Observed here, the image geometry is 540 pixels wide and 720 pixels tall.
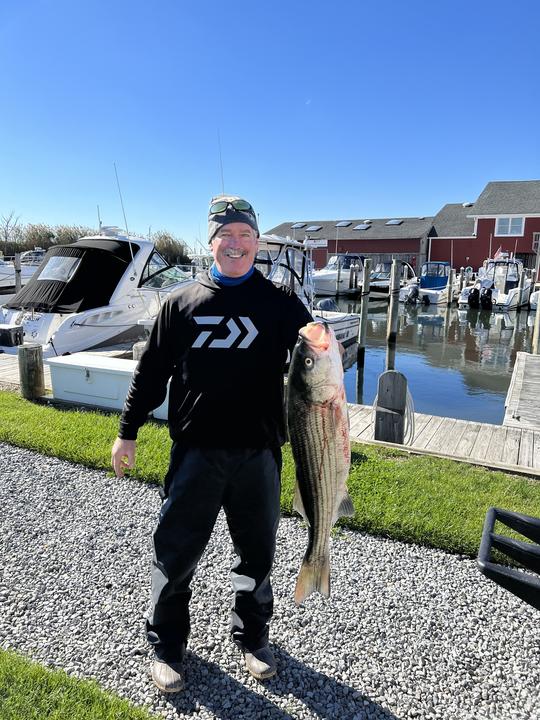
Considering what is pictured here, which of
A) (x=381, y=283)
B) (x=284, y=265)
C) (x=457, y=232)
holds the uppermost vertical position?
(x=457, y=232)

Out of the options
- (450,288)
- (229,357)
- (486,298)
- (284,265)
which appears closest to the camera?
(229,357)

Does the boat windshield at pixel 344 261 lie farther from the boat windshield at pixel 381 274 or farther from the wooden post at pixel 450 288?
the wooden post at pixel 450 288

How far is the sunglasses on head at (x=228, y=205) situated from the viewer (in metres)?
2.53

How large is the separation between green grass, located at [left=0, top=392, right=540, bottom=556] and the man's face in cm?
249

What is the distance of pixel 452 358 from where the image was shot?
18078 millimetres

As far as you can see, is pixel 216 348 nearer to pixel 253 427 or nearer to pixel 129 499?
pixel 253 427

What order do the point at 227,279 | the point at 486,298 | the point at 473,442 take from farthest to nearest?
1. the point at 486,298
2. the point at 473,442
3. the point at 227,279

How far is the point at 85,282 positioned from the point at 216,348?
10.6 metres

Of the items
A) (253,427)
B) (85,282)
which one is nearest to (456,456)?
(253,427)

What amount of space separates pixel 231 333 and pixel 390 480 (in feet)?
9.69

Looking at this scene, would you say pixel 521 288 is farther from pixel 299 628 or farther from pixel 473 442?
pixel 299 628

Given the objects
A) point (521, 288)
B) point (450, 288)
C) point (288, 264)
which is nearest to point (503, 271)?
point (521, 288)

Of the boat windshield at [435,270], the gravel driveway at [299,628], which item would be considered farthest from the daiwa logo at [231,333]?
the boat windshield at [435,270]

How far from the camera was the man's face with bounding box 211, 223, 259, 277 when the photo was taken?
2.46 m
